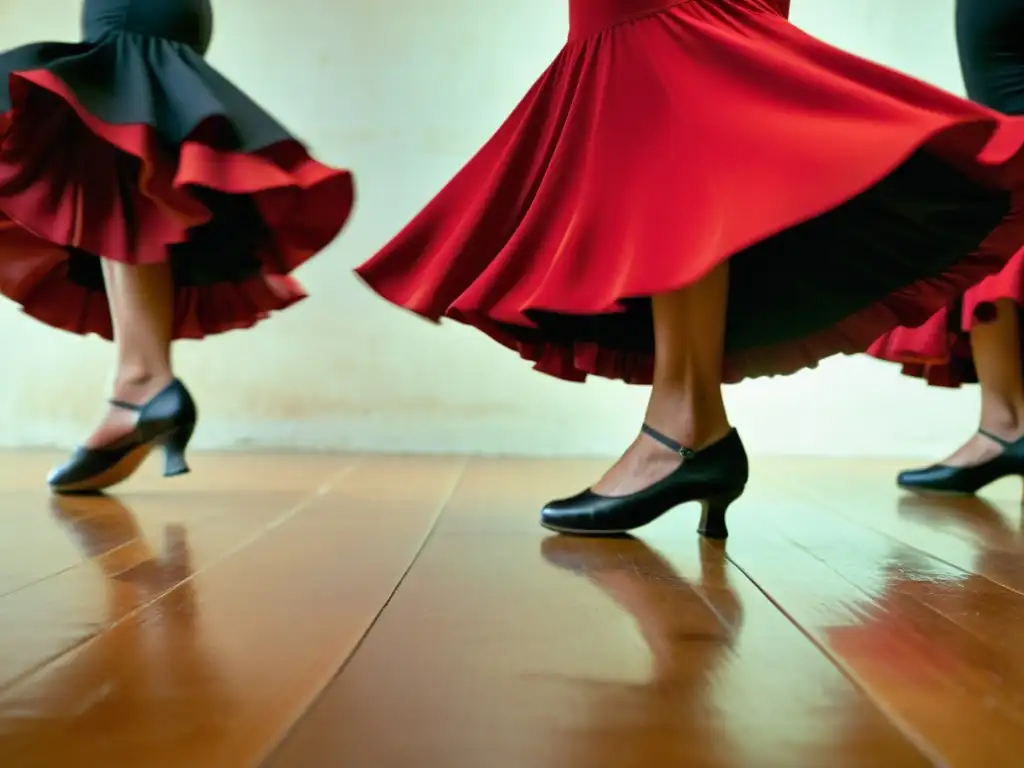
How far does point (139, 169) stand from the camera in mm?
1137

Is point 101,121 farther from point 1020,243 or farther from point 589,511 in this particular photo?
point 1020,243

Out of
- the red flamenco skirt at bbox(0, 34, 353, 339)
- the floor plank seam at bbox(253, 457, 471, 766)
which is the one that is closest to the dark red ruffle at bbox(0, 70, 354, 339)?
the red flamenco skirt at bbox(0, 34, 353, 339)

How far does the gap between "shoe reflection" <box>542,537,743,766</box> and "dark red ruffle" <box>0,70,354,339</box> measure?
0.62 metres

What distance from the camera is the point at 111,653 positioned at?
439 millimetres

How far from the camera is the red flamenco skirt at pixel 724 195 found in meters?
0.71

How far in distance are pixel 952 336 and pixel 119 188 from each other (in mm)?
1191

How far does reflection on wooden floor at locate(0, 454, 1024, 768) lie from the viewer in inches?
13.2

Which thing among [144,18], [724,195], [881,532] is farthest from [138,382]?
[881,532]

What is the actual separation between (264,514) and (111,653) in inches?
22.5

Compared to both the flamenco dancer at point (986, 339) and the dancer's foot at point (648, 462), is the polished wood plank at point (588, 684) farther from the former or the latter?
the flamenco dancer at point (986, 339)

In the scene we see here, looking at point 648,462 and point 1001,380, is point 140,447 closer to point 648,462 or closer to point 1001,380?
point 648,462

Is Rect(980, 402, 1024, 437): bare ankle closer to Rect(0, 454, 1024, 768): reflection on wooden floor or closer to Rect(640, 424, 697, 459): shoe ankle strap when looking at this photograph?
Rect(0, 454, 1024, 768): reflection on wooden floor

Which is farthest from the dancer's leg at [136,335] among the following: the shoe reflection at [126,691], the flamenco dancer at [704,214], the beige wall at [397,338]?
the beige wall at [397,338]

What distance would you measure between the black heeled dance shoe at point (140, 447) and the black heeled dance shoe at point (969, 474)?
1038 mm
